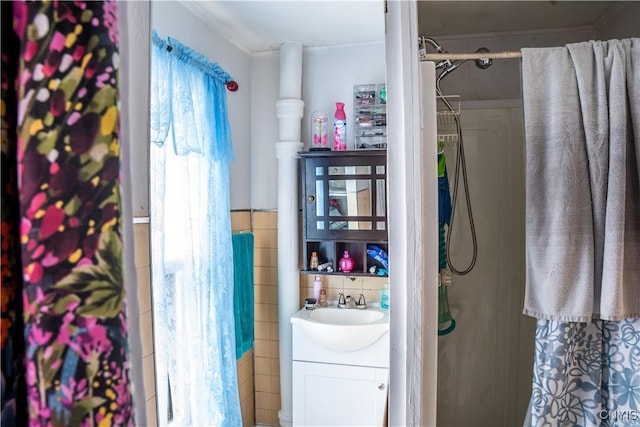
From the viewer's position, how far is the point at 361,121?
1.70m

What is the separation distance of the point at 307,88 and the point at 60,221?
51.6 inches

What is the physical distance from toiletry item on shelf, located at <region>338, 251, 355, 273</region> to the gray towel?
0.78 metres

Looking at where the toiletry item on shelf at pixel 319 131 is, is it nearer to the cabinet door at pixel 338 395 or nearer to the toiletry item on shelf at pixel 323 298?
the toiletry item on shelf at pixel 323 298

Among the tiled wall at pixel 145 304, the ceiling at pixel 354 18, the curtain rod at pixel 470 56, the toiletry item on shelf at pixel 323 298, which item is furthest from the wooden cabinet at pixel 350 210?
the tiled wall at pixel 145 304

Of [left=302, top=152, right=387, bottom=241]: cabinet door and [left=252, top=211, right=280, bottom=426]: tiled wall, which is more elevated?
[left=302, top=152, right=387, bottom=241]: cabinet door

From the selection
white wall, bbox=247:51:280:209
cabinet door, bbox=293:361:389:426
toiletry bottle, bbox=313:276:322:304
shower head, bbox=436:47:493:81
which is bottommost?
cabinet door, bbox=293:361:389:426

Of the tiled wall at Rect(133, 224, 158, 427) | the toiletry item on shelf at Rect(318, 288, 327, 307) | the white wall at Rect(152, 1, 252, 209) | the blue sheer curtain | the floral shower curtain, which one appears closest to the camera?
the floral shower curtain

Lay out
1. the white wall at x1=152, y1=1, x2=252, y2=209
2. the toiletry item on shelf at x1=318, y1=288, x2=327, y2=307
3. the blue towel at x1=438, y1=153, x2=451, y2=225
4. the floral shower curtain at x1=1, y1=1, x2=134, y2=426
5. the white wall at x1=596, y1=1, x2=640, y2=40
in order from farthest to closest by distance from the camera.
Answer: the toiletry item on shelf at x1=318, y1=288, x2=327, y2=307 < the blue towel at x1=438, y1=153, x2=451, y2=225 < the white wall at x1=596, y1=1, x2=640, y2=40 < the white wall at x1=152, y1=1, x2=252, y2=209 < the floral shower curtain at x1=1, y1=1, x2=134, y2=426

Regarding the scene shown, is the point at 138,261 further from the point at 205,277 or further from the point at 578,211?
the point at 578,211

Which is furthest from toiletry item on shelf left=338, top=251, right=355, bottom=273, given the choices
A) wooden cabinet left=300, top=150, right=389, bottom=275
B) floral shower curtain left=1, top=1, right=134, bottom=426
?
floral shower curtain left=1, top=1, right=134, bottom=426

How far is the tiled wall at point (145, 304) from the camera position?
65 cm

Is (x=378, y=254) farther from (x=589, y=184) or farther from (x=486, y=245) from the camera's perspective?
(x=589, y=184)

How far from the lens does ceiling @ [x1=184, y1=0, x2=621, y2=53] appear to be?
131cm

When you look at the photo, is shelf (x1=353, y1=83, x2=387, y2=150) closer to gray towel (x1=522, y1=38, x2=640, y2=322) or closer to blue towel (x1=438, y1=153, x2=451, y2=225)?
blue towel (x1=438, y1=153, x2=451, y2=225)
